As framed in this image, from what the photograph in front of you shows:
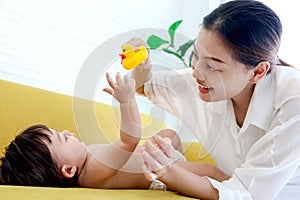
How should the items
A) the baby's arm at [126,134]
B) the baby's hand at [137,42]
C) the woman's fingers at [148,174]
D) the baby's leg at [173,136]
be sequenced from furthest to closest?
the baby's leg at [173,136]
the baby's hand at [137,42]
the baby's arm at [126,134]
the woman's fingers at [148,174]

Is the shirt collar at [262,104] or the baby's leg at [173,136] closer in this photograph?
the shirt collar at [262,104]

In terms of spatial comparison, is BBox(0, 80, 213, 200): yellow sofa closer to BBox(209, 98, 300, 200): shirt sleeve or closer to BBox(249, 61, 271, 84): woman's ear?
BBox(209, 98, 300, 200): shirt sleeve

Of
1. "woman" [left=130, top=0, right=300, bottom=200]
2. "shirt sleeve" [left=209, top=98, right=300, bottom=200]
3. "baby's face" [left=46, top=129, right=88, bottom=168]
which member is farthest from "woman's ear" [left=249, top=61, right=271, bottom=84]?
"baby's face" [left=46, top=129, right=88, bottom=168]

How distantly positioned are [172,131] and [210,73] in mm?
252

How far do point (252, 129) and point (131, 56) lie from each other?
1.19ft

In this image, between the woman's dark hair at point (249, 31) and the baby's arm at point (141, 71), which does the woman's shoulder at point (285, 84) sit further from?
the baby's arm at point (141, 71)

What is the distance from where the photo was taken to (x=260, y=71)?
94 centimetres

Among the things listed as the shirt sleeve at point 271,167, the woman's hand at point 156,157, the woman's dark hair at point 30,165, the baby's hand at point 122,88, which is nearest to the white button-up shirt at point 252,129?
the shirt sleeve at point 271,167

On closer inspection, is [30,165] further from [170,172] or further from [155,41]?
[155,41]

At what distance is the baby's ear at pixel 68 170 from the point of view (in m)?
0.89

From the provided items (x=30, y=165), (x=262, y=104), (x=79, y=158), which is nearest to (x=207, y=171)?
(x=262, y=104)

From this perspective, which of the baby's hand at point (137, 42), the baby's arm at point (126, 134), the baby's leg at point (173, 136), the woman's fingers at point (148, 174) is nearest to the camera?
the woman's fingers at point (148, 174)

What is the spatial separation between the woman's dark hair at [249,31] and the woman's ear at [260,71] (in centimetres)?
1

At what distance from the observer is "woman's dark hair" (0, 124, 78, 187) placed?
0.84 meters
